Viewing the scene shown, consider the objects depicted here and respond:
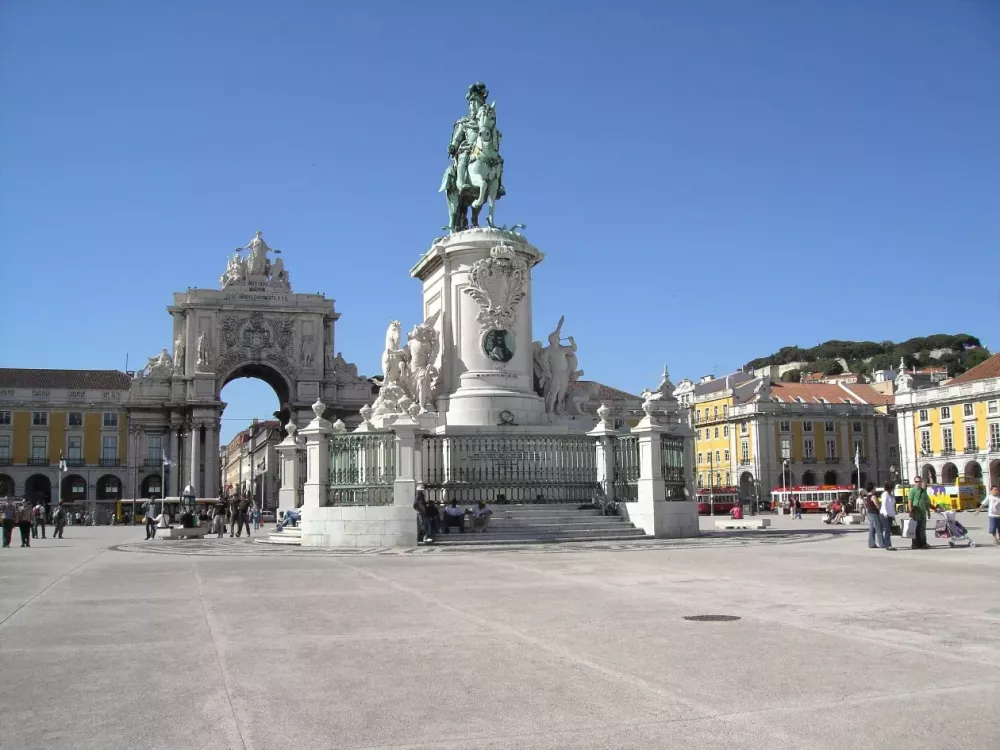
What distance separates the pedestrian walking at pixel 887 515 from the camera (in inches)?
685

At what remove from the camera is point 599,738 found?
5.00m

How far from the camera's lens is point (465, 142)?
25.5 m

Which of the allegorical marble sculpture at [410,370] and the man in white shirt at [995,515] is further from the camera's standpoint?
the allegorical marble sculpture at [410,370]

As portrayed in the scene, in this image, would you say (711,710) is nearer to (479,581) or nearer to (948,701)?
(948,701)

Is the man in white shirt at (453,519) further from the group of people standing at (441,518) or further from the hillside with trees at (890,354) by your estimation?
the hillside with trees at (890,354)

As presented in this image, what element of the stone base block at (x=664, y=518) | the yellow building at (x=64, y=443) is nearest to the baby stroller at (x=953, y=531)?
the stone base block at (x=664, y=518)

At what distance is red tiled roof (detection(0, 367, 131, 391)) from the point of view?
90.5 metres

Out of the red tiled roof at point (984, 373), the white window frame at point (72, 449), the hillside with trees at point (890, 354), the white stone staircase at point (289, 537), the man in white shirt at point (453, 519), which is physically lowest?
the white stone staircase at point (289, 537)

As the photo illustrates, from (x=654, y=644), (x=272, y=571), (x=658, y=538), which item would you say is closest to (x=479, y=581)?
(x=272, y=571)

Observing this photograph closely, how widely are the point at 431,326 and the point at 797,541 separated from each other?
968cm

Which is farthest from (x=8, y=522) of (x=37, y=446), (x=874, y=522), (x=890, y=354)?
(x=890, y=354)

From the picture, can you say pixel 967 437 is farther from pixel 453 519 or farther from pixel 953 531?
pixel 453 519

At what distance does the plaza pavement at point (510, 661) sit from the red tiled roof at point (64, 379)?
84050mm

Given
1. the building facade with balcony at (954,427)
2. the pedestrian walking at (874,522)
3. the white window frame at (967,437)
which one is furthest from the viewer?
the white window frame at (967,437)
